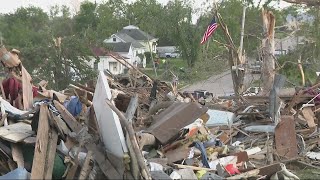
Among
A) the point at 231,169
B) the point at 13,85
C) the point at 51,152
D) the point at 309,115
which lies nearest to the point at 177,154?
the point at 231,169

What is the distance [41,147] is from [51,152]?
0.14 m

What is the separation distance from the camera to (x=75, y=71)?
28.3 metres

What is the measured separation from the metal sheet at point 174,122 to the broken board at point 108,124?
3.29 ft

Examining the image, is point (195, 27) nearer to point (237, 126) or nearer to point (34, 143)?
point (237, 126)

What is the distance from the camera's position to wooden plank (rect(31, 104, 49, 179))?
18.9 ft

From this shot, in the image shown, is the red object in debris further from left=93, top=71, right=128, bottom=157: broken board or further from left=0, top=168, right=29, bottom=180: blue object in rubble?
left=0, top=168, right=29, bottom=180: blue object in rubble

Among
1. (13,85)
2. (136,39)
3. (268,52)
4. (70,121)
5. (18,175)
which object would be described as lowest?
(136,39)

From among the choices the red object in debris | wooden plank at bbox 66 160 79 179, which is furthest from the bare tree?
wooden plank at bbox 66 160 79 179

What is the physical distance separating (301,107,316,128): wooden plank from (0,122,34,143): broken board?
5418 mm

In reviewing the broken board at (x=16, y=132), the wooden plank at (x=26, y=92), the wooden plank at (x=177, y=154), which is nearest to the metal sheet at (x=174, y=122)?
the wooden plank at (x=177, y=154)

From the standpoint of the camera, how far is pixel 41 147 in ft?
19.9

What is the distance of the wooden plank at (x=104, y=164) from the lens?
5668 millimetres

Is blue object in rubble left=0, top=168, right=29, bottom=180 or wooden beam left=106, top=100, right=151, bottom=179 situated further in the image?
blue object in rubble left=0, top=168, right=29, bottom=180

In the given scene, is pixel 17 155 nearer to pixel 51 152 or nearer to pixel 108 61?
pixel 51 152
